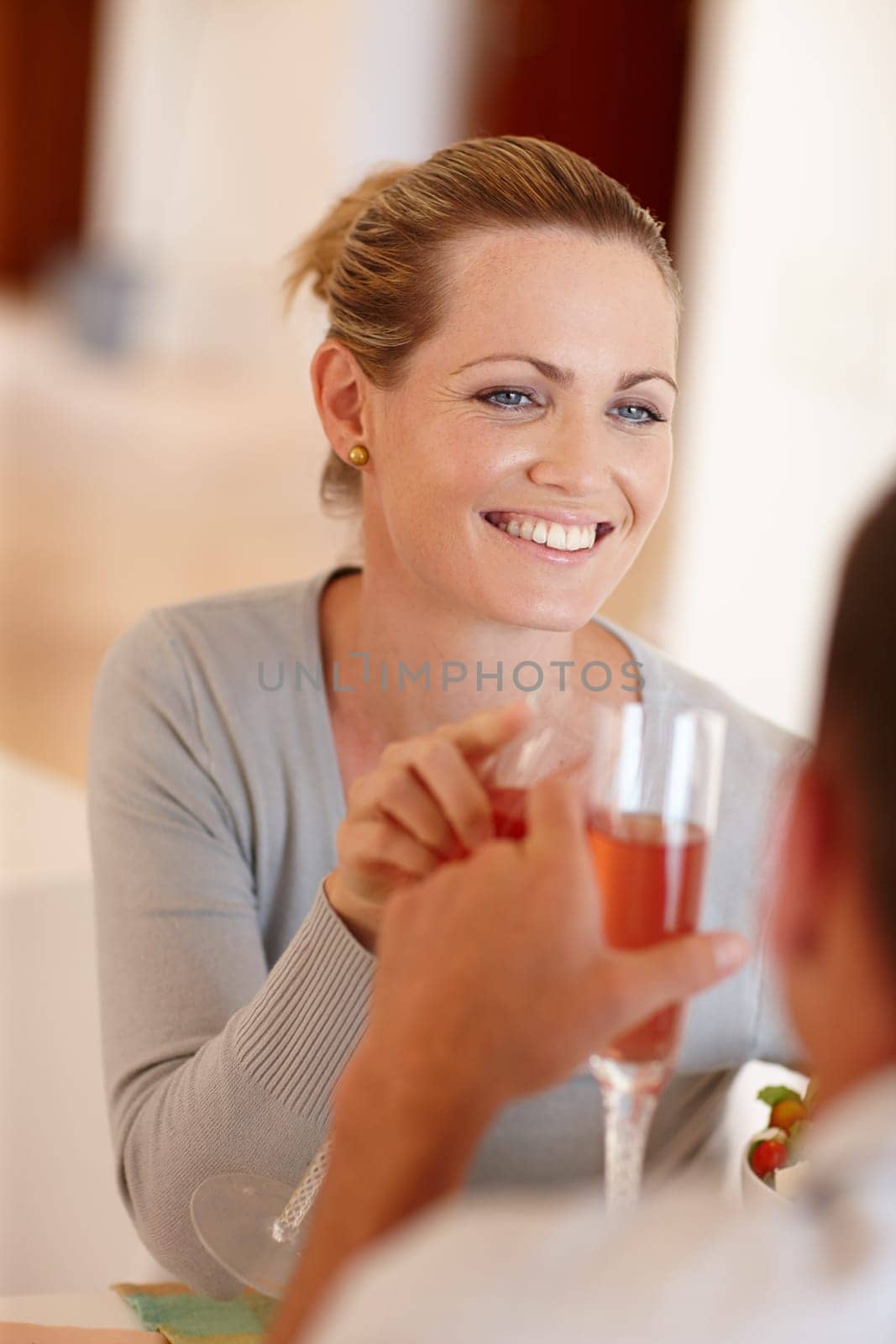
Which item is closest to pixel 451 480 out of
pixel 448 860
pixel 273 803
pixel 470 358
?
pixel 470 358

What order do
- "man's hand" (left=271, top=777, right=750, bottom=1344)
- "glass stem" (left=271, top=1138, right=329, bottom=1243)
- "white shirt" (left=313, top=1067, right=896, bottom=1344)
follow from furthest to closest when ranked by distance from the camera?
"glass stem" (left=271, top=1138, right=329, bottom=1243)
"man's hand" (left=271, top=777, right=750, bottom=1344)
"white shirt" (left=313, top=1067, right=896, bottom=1344)

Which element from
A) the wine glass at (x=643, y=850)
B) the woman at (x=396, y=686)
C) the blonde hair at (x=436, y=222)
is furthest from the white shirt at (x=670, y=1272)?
the blonde hair at (x=436, y=222)

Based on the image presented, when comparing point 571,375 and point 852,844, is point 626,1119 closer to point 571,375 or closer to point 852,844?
point 852,844

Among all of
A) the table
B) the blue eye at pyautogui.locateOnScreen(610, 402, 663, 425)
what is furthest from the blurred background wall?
the table

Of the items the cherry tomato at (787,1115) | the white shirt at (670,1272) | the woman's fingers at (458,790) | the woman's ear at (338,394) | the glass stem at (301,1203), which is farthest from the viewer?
the woman's ear at (338,394)

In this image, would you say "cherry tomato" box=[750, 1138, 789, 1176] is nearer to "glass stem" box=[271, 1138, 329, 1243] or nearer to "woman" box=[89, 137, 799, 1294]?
"woman" box=[89, 137, 799, 1294]

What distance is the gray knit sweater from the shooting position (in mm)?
955

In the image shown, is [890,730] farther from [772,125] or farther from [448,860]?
[772,125]

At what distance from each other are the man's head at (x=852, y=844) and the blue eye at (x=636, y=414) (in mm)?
519

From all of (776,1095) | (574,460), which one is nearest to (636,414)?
(574,460)

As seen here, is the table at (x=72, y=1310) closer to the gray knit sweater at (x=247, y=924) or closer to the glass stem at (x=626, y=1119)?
the gray knit sweater at (x=247, y=924)

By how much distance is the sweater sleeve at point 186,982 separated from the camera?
97 centimetres

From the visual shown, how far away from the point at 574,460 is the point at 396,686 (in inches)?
11.8

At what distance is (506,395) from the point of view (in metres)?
1.09
